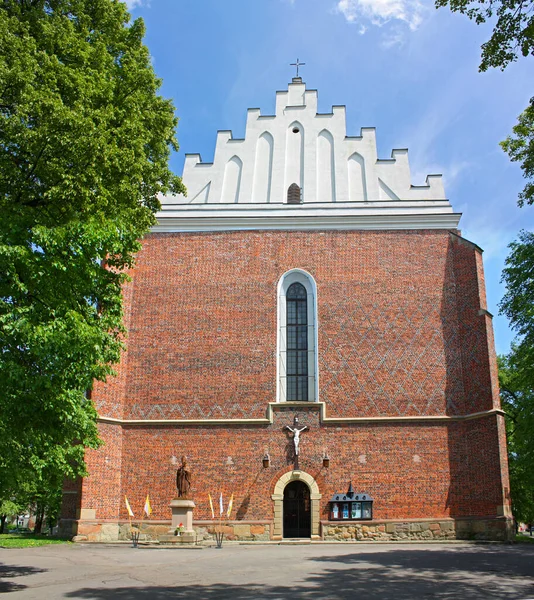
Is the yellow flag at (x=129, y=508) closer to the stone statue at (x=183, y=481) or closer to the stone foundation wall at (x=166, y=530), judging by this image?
the stone foundation wall at (x=166, y=530)

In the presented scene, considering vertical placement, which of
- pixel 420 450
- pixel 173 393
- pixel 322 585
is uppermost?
pixel 173 393

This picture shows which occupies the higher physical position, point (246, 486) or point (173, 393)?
point (173, 393)

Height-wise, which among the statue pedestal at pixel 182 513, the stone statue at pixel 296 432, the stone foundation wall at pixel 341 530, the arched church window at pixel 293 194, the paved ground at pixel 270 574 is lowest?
the paved ground at pixel 270 574

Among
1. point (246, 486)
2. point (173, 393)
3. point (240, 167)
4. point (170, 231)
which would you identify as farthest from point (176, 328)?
point (240, 167)

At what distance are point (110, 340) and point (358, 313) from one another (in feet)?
41.9

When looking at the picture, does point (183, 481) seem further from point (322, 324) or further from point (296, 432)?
point (322, 324)

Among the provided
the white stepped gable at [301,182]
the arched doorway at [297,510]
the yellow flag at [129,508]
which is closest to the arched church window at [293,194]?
the white stepped gable at [301,182]

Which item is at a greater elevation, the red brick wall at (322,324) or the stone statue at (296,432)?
the red brick wall at (322,324)

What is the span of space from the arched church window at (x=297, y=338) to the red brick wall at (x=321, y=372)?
0.36 m

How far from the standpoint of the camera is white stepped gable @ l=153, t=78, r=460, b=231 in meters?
23.1

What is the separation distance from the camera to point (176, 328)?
22.2 meters

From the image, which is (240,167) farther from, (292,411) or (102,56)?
(102,56)

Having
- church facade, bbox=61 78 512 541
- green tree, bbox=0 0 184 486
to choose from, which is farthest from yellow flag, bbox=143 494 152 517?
green tree, bbox=0 0 184 486

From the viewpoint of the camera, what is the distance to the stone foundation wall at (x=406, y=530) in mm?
19344
